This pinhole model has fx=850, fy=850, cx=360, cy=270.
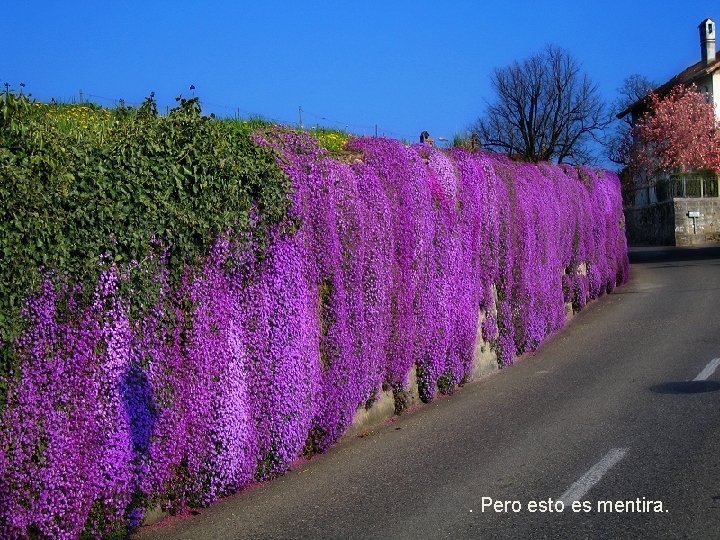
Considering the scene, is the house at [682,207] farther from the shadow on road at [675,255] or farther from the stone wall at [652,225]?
the shadow on road at [675,255]

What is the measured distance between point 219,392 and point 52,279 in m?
1.96

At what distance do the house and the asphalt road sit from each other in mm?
35416

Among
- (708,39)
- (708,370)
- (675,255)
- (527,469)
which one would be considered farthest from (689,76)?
(527,469)

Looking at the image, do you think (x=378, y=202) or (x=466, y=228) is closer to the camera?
(x=378, y=202)

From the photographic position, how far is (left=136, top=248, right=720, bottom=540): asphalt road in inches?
248

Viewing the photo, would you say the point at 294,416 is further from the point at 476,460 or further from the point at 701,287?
the point at 701,287

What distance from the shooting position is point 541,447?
27.5 feet

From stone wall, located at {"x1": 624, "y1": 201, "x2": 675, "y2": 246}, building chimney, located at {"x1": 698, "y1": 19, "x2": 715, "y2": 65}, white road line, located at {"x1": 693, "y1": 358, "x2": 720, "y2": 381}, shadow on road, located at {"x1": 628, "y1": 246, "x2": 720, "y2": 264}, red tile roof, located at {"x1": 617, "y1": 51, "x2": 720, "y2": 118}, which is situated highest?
building chimney, located at {"x1": 698, "y1": 19, "x2": 715, "y2": 65}

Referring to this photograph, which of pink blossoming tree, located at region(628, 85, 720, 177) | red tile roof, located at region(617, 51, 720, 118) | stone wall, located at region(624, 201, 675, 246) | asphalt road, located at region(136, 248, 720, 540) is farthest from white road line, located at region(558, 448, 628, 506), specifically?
red tile roof, located at region(617, 51, 720, 118)

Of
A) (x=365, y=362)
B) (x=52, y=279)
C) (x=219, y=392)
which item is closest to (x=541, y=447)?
(x=365, y=362)

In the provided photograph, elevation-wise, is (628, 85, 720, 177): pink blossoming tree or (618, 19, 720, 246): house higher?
(628, 85, 720, 177): pink blossoming tree

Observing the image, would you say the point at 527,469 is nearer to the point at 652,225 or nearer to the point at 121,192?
the point at 121,192

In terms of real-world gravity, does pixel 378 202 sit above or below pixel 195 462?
above

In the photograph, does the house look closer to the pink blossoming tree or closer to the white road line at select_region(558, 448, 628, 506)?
the pink blossoming tree
